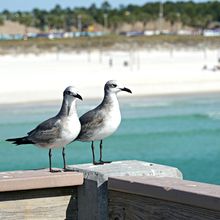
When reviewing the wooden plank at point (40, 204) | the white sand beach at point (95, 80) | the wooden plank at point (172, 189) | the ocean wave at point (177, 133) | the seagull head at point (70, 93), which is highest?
the seagull head at point (70, 93)

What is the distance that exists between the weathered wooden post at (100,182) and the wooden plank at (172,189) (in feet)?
0.32

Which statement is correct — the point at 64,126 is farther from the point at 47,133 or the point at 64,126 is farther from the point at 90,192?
the point at 90,192

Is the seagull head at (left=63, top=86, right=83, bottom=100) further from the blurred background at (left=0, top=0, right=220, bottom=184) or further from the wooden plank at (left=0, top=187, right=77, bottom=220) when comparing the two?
the blurred background at (left=0, top=0, right=220, bottom=184)

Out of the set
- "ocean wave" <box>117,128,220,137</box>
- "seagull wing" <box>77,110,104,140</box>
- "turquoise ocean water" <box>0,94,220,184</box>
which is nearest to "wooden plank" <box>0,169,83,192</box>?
"seagull wing" <box>77,110,104,140</box>

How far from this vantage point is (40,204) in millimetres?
5070

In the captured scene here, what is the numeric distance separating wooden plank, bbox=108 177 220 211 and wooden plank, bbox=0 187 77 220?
1.10ft

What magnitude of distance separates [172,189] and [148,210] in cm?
29

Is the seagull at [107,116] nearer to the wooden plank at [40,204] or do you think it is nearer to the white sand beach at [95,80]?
the wooden plank at [40,204]

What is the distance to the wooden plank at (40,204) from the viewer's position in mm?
4992

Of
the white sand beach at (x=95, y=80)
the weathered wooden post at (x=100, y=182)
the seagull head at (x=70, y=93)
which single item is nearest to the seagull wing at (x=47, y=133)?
the seagull head at (x=70, y=93)

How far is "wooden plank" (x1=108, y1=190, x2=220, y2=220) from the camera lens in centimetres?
440

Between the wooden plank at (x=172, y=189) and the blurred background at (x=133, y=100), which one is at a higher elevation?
the wooden plank at (x=172, y=189)

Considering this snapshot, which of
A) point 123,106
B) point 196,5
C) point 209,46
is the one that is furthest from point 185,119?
point 196,5

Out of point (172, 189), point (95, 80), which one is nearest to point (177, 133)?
point (95, 80)
